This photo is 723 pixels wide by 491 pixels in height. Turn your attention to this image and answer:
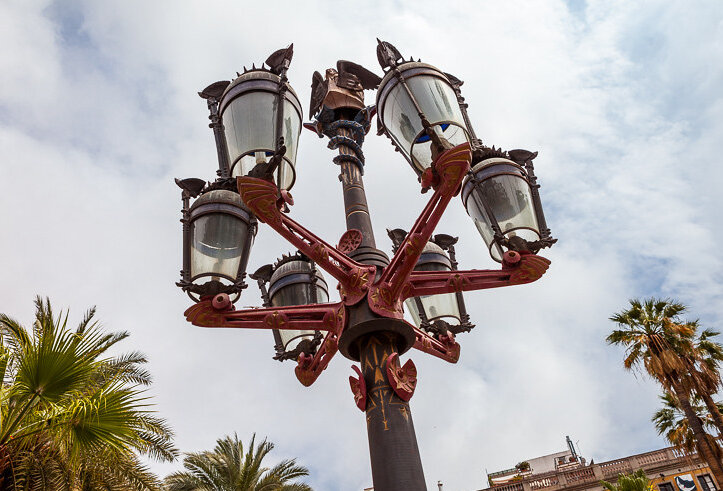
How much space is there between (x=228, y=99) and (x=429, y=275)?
2.27 meters

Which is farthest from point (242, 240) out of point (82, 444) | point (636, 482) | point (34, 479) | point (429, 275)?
point (636, 482)

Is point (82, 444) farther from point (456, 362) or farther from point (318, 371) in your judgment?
point (456, 362)

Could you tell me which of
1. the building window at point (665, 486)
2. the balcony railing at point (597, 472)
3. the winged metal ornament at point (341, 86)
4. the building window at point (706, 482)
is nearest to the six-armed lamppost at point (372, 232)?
the winged metal ornament at point (341, 86)

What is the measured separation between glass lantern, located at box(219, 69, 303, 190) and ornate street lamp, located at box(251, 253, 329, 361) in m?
1.15

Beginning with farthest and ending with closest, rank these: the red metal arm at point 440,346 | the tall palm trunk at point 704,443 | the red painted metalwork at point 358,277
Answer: the tall palm trunk at point 704,443 < the red metal arm at point 440,346 < the red painted metalwork at point 358,277

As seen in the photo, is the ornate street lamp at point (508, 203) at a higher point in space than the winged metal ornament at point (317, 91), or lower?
lower

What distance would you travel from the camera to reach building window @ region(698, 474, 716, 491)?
2686cm

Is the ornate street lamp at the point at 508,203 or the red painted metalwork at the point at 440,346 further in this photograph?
the red painted metalwork at the point at 440,346

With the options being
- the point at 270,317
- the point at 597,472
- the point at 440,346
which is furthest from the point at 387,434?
the point at 597,472

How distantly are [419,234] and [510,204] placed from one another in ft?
3.59

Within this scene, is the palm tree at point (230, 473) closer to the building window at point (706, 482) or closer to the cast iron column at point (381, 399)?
the cast iron column at point (381, 399)

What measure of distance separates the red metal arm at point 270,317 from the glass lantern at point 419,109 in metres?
1.46

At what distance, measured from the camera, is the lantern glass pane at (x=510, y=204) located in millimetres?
4738

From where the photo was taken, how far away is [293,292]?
5.72 metres
